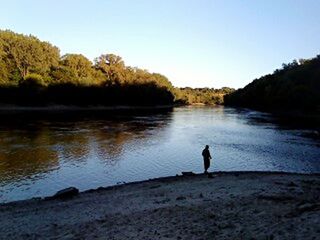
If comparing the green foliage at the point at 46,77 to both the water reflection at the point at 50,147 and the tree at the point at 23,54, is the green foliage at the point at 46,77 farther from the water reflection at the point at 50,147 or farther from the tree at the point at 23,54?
the water reflection at the point at 50,147

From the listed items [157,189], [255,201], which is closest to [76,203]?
[157,189]

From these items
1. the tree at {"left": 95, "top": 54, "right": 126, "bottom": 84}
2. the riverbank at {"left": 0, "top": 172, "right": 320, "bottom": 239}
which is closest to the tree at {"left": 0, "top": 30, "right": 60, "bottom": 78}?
the tree at {"left": 95, "top": 54, "right": 126, "bottom": 84}

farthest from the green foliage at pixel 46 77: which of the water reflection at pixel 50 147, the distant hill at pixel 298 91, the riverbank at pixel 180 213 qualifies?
the riverbank at pixel 180 213

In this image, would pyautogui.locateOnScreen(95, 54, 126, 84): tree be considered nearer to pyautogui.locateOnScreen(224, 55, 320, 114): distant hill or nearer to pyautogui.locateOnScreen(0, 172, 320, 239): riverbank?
pyautogui.locateOnScreen(224, 55, 320, 114): distant hill

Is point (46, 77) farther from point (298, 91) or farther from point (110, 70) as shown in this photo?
point (298, 91)

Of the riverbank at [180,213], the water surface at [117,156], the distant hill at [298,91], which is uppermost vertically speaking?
the distant hill at [298,91]

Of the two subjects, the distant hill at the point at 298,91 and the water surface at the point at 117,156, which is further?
the distant hill at the point at 298,91

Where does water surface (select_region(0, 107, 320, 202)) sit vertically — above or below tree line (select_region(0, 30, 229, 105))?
below

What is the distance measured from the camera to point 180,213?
66.7 feet

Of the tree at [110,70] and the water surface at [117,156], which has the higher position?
the tree at [110,70]

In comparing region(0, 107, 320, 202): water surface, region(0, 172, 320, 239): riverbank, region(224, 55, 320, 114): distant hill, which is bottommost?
region(0, 107, 320, 202): water surface

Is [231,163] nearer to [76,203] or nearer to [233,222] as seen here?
[76,203]

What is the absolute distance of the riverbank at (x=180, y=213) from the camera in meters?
17.1

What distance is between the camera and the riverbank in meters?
17.1
